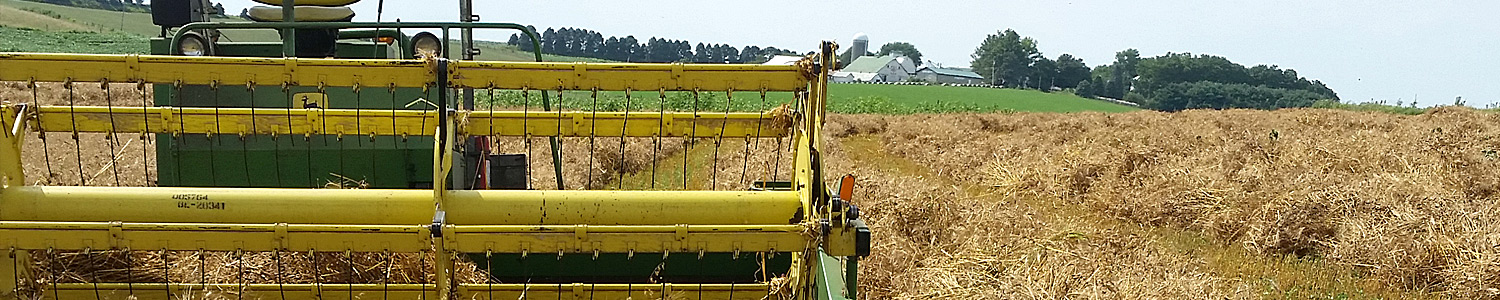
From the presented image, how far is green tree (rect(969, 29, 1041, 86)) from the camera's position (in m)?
93.2

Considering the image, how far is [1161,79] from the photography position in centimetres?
6831

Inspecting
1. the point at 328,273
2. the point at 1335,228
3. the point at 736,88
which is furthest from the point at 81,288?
the point at 1335,228

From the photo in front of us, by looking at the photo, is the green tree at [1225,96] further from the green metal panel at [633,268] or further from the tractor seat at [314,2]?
the tractor seat at [314,2]

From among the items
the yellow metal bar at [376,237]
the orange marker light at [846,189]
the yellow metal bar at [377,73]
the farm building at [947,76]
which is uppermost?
the yellow metal bar at [377,73]

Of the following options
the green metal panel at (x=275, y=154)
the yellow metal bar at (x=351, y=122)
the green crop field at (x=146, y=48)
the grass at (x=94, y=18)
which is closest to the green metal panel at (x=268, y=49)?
the green metal panel at (x=275, y=154)

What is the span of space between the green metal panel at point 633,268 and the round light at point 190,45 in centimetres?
169

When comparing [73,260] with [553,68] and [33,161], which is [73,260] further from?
[33,161]

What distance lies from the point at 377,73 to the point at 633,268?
162 centimetres

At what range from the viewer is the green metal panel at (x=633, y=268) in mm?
4410

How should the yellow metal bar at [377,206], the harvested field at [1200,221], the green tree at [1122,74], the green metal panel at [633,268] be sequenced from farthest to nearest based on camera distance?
the green tree at [1122,74] < the harvested field at [1200,221] < the green metal panel at [633,268] < the yellow metal bar at [377,206]

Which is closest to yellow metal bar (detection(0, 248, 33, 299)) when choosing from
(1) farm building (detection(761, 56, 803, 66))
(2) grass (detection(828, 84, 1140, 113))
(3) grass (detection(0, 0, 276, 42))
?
(1) farm building (detection(761, 56, 803, 66))

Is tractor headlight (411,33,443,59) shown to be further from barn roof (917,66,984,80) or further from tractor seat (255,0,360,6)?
barn roof (917,66,984,80)

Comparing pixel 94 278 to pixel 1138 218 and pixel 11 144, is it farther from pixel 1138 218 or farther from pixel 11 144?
pixel 1138 218

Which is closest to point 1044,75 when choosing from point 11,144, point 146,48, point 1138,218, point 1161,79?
point 1161,79
